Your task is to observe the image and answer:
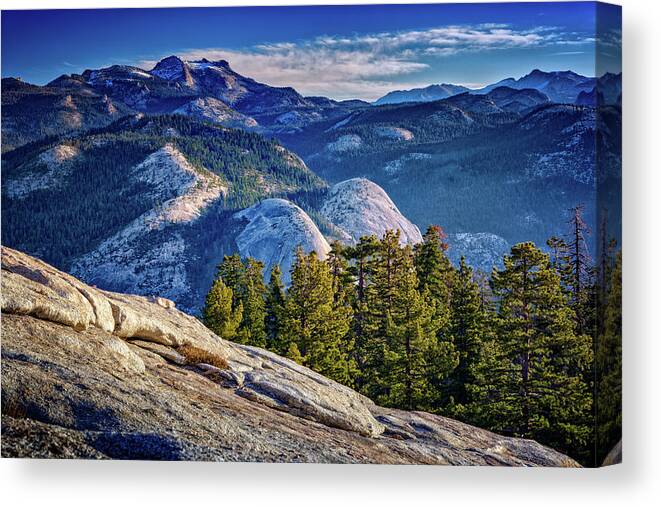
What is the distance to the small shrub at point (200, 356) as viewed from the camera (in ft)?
62.8

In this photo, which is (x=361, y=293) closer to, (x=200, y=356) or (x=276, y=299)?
(x=276, y=299)

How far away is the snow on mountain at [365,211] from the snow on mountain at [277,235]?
0.81 m

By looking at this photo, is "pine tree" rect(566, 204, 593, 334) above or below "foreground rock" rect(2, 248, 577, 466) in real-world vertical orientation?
above

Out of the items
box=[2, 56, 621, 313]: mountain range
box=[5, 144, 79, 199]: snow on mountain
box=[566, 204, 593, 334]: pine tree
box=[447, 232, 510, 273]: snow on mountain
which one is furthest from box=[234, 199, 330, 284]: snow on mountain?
box=[566, 204, 593, 334]: pine tree

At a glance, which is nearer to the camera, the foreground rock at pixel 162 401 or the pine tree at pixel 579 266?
the foreground rock at pixel 162 401

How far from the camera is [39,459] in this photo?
57.3ft

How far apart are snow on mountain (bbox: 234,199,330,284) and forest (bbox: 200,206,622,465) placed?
0.32 meters

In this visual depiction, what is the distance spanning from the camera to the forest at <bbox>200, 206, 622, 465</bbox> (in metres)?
18.9

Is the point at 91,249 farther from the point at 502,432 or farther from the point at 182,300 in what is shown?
the point at 502,432

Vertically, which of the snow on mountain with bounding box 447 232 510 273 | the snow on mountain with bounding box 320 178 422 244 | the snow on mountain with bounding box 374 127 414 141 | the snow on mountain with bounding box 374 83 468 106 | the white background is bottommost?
the white background

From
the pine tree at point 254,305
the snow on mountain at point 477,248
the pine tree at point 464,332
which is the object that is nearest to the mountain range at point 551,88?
the snow on mountain at point 477,248

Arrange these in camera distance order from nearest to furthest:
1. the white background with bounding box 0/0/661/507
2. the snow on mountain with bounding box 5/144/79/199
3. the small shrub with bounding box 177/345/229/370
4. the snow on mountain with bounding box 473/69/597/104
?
1. the white background with bounding box 0/0/661/507
2. the small shrub with bounding box 177/345/229/370
3. the snow on mountain with bounding box 473/69/597/104
4. the snow on mountain with bounding box 5/144/79/199

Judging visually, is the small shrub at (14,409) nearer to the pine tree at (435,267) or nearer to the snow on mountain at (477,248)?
the pine tree at (435,267)

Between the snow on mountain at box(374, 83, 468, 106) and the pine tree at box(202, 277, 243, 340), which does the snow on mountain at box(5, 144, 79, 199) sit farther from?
the snow on mountain at box(374, 83, 468, 106)
